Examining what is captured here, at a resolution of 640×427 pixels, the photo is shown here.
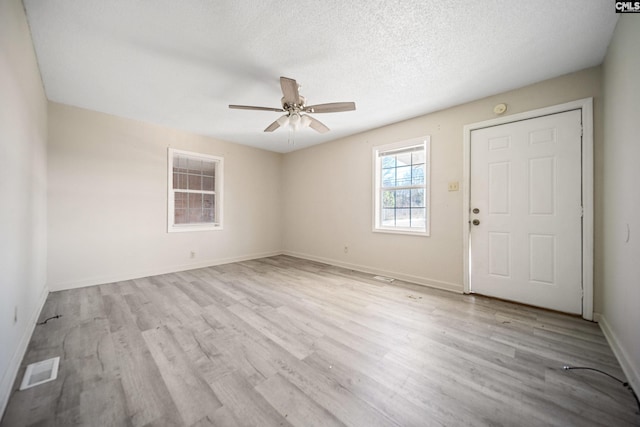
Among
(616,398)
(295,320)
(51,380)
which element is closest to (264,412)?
(295,320)

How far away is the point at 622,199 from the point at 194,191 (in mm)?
5569

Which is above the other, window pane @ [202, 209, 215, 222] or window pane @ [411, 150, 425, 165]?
window pane @ [411, 150, 425, 165]

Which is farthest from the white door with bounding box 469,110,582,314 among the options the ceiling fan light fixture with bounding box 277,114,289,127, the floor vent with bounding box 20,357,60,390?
the floor vent with bounding box 20,357,60,390

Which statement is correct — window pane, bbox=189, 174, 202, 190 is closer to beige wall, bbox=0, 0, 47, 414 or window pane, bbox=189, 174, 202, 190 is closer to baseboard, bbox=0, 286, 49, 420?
beige wall, bbox=0, 0, 47, 414

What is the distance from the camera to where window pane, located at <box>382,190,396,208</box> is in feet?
13.2

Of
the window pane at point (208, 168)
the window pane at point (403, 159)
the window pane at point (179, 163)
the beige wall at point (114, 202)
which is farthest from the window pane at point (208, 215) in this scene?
the window pane at point (403, 159)

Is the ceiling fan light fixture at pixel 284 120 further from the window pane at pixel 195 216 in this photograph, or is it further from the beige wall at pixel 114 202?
the window pane at pixel 195 216

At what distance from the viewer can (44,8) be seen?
170cm

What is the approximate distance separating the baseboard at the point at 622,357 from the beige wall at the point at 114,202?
5.21 m

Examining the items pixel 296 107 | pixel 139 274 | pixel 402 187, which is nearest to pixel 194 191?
pixel 139 274

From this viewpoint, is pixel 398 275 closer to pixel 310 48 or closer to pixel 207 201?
pixel 310 48

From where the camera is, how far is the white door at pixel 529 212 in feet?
8.03

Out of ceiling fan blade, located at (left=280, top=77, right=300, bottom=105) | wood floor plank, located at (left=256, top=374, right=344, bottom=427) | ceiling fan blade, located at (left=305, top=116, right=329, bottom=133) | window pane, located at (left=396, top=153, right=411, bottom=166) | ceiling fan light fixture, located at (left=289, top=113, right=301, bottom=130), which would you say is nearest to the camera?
wood floor plank, located at (left=256, top=374, right=344, bottom=427)

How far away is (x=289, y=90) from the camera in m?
2.22
